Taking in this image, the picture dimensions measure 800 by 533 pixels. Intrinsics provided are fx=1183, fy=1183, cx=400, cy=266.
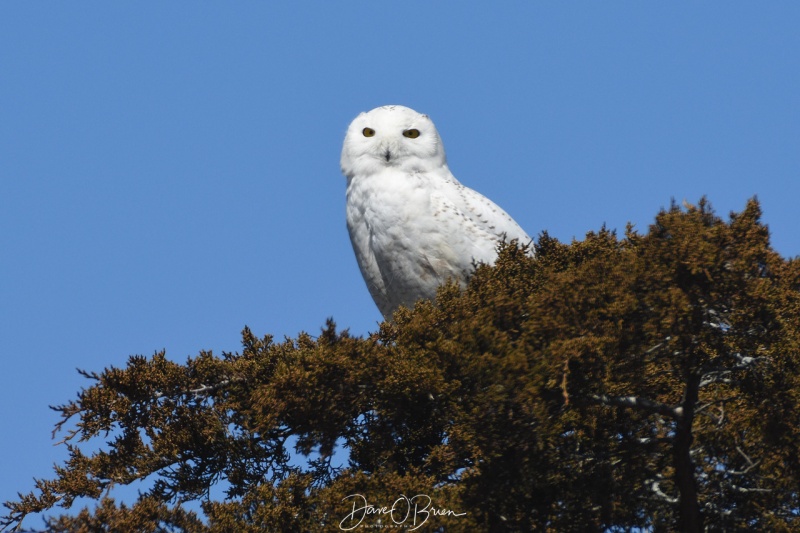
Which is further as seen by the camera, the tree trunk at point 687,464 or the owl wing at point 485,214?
the owl wing at point 485,214

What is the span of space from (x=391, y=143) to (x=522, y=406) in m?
4.56

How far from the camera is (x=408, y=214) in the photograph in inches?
407

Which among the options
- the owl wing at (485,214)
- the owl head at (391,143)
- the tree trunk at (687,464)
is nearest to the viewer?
the tree trunk at (687,464)

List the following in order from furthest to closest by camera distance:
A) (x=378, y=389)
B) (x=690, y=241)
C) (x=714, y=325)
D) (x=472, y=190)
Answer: (x=472, y=190), (x=378, y=389), (x=714, y=325), (x=690, y=241)

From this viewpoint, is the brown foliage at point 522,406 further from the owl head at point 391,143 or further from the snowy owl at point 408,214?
the owl head at point 391,143

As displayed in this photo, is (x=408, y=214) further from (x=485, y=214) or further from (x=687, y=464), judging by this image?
(x=687, y=464)

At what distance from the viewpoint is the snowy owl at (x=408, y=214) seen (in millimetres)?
10281

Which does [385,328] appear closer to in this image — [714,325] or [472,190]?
[714,325]

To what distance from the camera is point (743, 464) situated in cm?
792

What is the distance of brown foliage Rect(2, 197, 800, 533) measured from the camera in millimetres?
6789

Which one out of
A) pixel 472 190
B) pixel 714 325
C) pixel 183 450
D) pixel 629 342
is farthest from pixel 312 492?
pixel 472 190

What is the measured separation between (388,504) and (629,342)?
1708 mm
